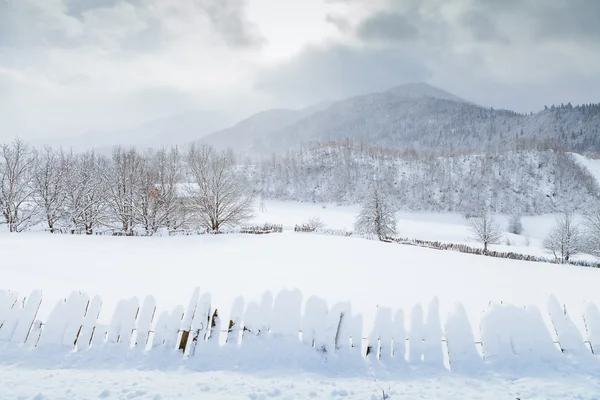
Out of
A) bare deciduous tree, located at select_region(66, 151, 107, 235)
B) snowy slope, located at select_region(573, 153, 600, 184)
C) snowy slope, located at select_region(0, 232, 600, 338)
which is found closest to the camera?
snowy slope, located at select_region(0, 232, 600, 338)

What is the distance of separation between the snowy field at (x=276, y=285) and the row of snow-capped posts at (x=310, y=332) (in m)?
0.40

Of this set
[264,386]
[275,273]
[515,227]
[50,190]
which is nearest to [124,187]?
[50,190]

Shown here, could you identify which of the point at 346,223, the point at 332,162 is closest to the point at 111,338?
the point at 346,223

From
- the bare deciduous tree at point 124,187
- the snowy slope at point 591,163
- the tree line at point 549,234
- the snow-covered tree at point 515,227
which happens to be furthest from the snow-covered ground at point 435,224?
the snowy slope at point 591,163

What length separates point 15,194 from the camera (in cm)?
2625

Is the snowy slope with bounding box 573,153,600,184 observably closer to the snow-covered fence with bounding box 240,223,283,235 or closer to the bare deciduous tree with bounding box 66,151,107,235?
the snow-covered fence with bounding box 240,223,283,235

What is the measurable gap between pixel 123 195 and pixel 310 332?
27.7 meters

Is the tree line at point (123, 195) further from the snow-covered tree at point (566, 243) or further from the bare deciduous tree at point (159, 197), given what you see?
the snow-covered tree at point (566, 243)

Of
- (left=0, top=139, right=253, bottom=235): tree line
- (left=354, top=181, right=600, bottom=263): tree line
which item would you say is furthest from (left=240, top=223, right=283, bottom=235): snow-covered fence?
(left=354, top=181, right=600, bottom=263): tree line

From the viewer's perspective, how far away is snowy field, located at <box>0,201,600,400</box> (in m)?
4.05

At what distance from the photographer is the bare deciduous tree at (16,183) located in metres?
25.8

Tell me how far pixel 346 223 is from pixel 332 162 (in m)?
60.4

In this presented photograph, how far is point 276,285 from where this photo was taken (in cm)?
1040

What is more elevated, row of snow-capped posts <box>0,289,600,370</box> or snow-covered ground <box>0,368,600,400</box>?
row of snow-capped posts <box>0,289,600,370</box>
